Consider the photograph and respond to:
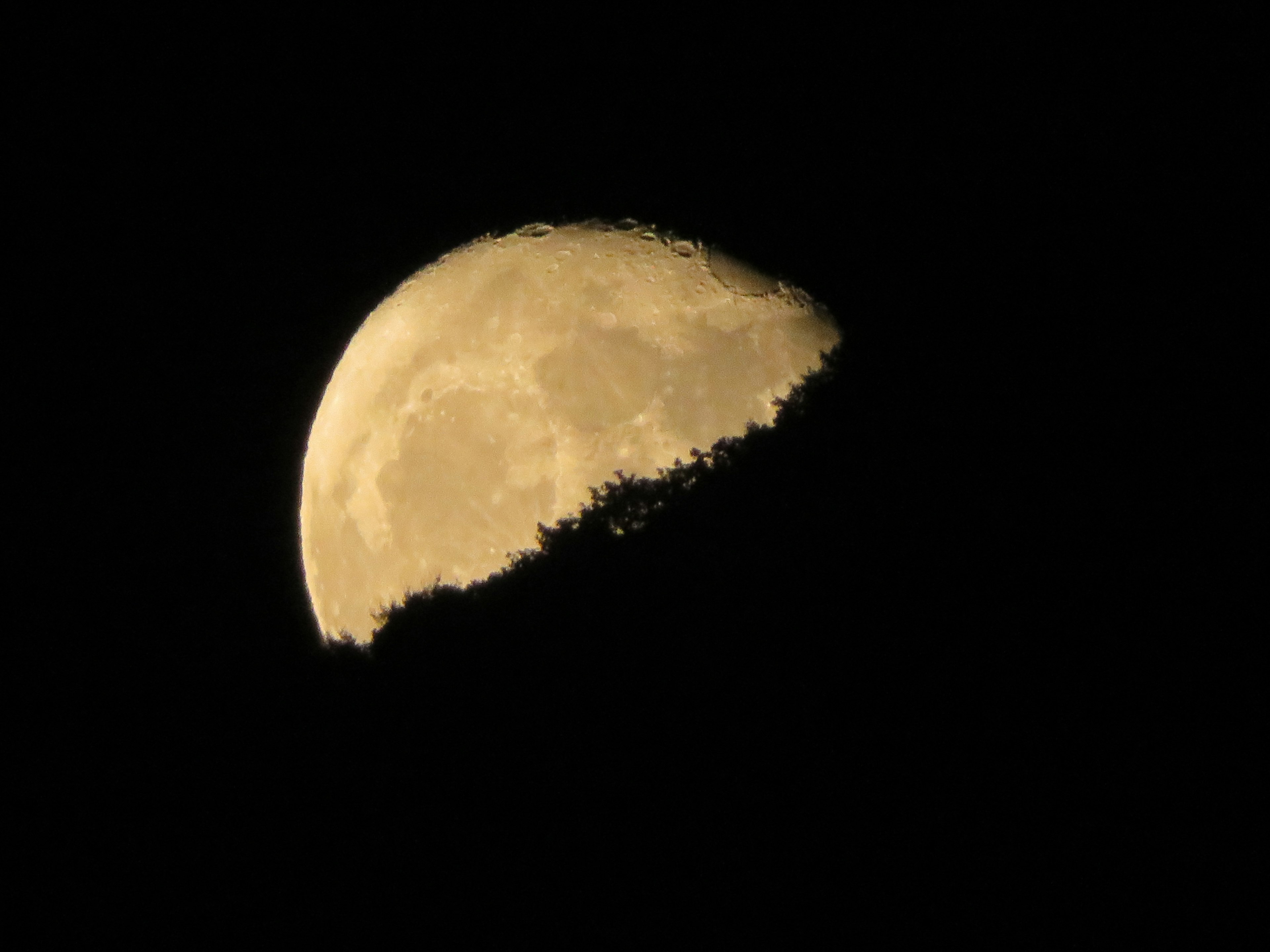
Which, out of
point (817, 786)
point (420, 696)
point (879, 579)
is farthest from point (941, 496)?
point (420, 696)


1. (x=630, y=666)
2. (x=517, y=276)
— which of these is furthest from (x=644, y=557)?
(x=517, y=276)

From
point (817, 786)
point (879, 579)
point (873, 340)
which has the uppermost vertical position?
point (873, 340)

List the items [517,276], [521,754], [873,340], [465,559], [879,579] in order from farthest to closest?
[517,276]
[465,559]
[873,340]
[521,754]
[879,579]

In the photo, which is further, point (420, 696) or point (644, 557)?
point (420, 696)

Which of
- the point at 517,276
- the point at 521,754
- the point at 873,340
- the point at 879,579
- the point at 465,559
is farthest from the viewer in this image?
the point at 517,276

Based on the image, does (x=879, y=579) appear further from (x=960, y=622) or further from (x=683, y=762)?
(x=683, y=762)

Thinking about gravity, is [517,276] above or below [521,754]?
above

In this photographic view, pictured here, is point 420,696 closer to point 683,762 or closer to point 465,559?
point 465,559
